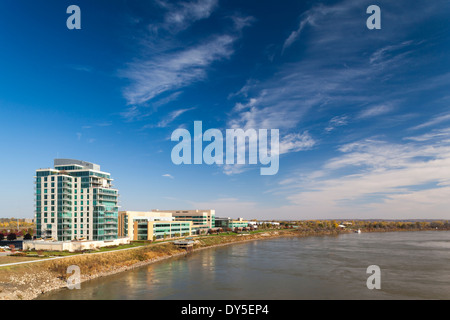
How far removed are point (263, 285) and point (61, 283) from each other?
3001cm

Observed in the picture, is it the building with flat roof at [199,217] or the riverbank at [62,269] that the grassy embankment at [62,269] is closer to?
the riverbank at [62,269]

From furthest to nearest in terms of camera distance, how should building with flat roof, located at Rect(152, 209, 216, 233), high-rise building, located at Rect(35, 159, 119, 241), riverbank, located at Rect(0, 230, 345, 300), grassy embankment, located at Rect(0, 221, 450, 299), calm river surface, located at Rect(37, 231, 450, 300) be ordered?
building with flat roof, located at Rect(152, 209, 216, 233), high-rise building, located at Rect(35, 159, 119, 241), calm river surface, located at Rect(37, 231, 450, 300), grassy embankment, located at Rect(0, 221, 450, 299), riverbank, located at Rect(0, 230, 345, 300)

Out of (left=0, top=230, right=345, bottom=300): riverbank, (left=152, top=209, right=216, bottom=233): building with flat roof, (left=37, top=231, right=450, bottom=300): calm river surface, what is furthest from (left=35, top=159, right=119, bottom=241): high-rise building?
(left=152, top=209, right=216, bottom=233): building with flat roof

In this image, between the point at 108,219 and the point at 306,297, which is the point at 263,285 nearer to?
the point at 306,297

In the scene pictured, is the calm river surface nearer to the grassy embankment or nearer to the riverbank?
the riverbank

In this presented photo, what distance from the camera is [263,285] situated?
1729 inches

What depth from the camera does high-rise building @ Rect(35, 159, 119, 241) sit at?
67812 mm

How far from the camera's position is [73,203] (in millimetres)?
70688

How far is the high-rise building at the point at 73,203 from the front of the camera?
222 feet

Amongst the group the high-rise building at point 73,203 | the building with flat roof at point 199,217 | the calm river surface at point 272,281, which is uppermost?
the high-rise building at point 73,203

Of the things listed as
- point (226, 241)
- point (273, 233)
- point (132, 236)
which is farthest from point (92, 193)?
point (273, 233)

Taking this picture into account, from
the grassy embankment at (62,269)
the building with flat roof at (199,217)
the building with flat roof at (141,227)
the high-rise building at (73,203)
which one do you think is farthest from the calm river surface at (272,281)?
the building with flat roof at (199,217)

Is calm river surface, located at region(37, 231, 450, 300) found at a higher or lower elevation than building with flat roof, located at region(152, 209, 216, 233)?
higher

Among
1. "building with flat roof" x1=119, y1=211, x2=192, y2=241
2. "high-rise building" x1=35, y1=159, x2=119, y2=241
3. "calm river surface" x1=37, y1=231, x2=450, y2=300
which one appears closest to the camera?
"calm river surface" x1=37, y1=231, x2=450, y2=300
